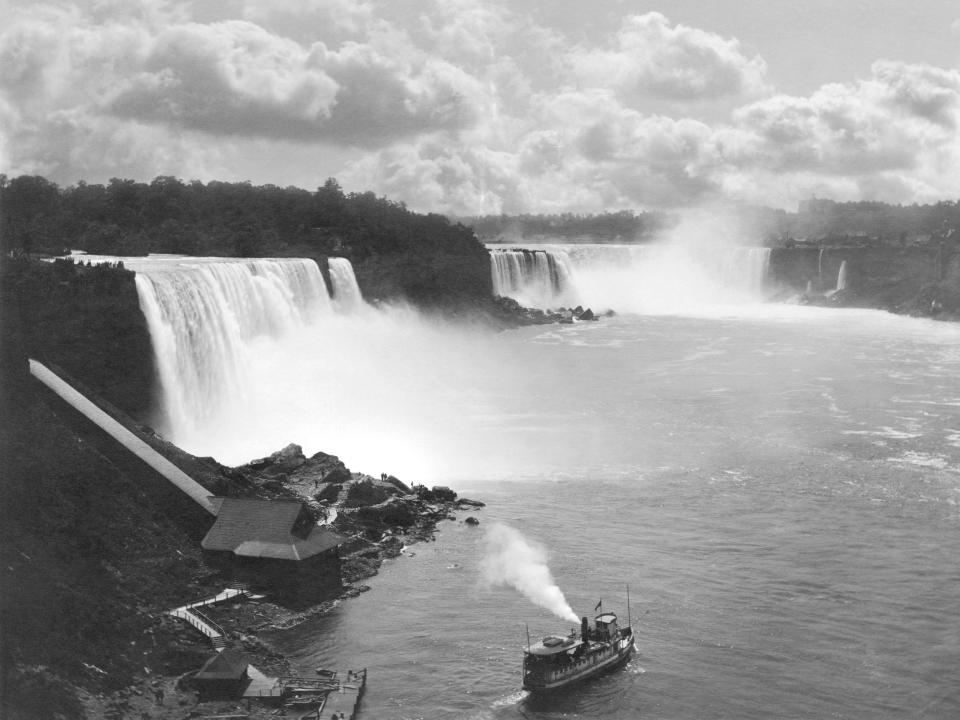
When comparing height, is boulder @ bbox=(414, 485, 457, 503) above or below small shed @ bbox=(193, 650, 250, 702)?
above

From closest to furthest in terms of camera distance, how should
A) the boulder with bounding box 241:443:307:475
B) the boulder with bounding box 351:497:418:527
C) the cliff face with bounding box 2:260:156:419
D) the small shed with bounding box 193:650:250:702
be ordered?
1. the small shed with bounding box 193:650:250:702
2. the boulder with bounding box 351:497:418:527
3. the boulder with bounding box 241:443:307:475
4. the cliff face with bounding box 2:260:156:419

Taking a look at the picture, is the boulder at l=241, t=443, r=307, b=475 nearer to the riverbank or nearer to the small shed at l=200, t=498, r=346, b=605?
the riverbank

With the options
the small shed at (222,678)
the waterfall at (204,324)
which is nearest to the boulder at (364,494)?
the waterfall at (204,324)

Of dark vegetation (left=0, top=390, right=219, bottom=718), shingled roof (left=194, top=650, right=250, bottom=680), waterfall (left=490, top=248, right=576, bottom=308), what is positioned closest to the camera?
dark vegetation (left=0, top=390, right=219, bottom=718)

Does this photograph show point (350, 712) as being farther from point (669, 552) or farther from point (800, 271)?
point (800, 271)

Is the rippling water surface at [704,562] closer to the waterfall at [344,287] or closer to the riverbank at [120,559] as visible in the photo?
the riverbank at [120,559]

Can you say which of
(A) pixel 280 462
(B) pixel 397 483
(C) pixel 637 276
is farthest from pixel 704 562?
(C) pixel 637 276

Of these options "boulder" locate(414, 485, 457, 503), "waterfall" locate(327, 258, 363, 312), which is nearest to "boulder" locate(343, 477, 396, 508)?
"boulder" locate(414, 485, 457, 503)
